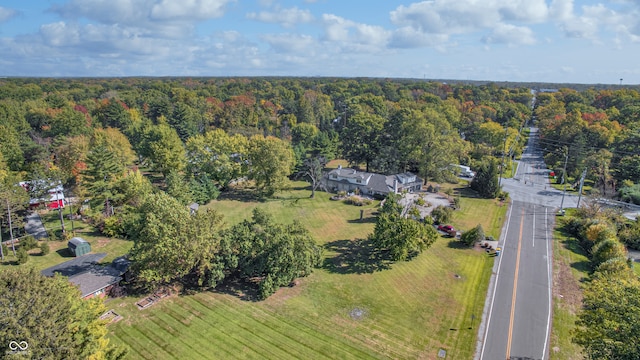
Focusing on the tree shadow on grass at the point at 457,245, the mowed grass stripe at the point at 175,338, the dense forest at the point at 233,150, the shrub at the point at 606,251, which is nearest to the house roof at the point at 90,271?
the dense forest at the point at 233,150

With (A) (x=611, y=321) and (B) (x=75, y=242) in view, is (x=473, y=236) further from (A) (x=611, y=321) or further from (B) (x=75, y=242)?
(B) (x=75, y=242)

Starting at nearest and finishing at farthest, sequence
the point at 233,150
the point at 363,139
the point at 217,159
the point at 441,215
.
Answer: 1. the point at 441,215
2. the point at 217,159
3. the point at 233,150
4. the point at 363,139

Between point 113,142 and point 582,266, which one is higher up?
point 113,142

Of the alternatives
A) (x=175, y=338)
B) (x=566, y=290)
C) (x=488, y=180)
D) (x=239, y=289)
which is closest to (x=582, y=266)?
(x=566, y=290)

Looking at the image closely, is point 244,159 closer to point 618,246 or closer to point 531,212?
point 531,212

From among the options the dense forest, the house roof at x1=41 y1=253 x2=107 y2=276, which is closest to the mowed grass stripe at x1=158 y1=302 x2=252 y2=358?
the dense forest

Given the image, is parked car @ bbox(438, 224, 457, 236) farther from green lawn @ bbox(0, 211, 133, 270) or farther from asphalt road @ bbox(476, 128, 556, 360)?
green lawn @ bbox(0, 211, 133, 270)

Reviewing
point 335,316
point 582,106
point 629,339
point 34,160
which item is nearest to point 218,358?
point 335,316
